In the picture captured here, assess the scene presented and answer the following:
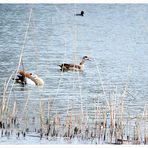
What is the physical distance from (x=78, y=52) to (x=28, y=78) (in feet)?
1.14

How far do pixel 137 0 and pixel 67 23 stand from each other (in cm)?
45

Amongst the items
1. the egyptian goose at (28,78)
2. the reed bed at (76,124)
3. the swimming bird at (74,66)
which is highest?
the swimming bird at (74,66)

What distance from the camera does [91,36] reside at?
271 inches

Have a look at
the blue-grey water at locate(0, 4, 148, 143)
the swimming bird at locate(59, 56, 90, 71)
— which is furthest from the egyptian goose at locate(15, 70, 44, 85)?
the swimming bird at locate(59, 56, 90, 71)

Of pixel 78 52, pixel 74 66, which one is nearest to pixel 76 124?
pixel 74 66

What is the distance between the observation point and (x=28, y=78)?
264 inches

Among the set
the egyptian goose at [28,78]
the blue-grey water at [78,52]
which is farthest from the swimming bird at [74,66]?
the egyptian goose at [28,78]

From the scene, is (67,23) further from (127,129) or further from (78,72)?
(127,129)

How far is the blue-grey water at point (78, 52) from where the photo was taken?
6.71m

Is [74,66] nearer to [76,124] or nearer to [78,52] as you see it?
[78,52]

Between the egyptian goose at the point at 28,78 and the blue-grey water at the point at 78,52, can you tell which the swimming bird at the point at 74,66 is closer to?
the blue-grey water at the point at 78,52

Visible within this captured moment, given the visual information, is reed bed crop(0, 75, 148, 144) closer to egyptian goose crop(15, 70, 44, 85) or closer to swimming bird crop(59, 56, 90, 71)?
egyptian goose crop(15, 70, 44, 85)

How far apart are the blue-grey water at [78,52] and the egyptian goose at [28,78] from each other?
0.13 feet

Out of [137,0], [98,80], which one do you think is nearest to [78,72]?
[98,80]
